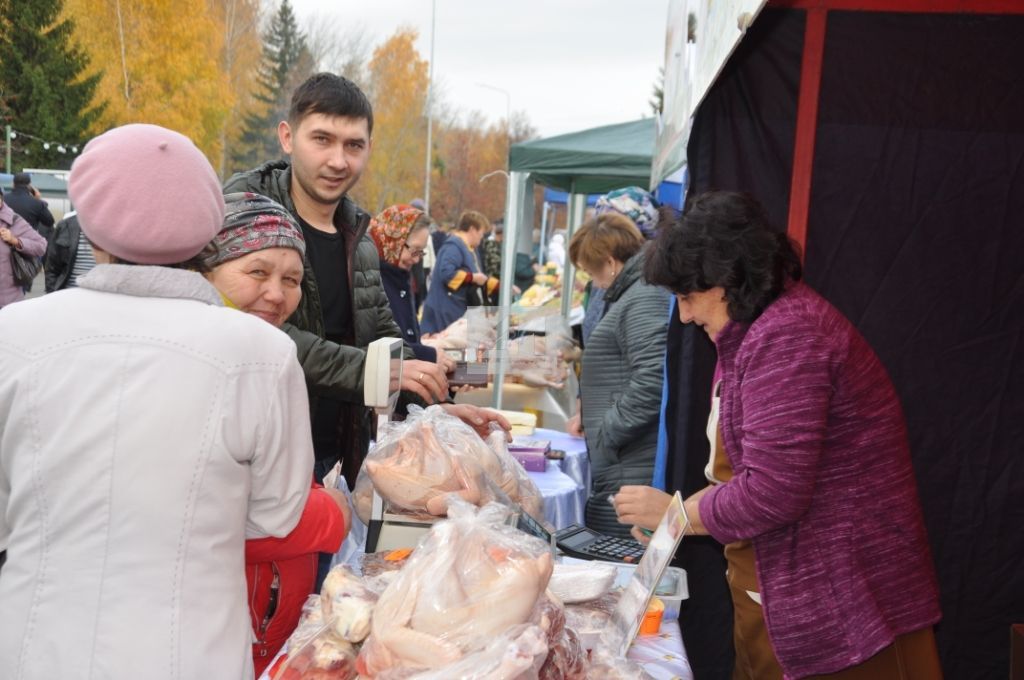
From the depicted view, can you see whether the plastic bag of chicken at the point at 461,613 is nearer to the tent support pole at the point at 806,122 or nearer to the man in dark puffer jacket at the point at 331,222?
the man in dark puffer jacket at the point at 331,222

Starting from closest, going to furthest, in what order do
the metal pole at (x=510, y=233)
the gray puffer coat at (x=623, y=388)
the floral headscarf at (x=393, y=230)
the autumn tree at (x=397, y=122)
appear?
1. the gray puffer coat at (x=623, y=388)
2. the floral headscarf at (x=393, y=230)
3. the metal pole at (x=510, y=233)
4. the autumn tree at (x=397, y=122)

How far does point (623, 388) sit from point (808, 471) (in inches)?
71.3

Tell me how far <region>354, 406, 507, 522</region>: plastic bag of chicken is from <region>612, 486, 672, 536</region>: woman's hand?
0.39 m

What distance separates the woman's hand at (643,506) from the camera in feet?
→ 7.36

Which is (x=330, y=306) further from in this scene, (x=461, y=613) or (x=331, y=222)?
(x=461, y=613)

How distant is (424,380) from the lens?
2.35 metres

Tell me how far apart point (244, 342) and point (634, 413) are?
2.38 meters

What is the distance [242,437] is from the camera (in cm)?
138

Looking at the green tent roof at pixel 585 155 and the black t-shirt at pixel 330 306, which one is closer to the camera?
the black t-shirt at pixel 330 306

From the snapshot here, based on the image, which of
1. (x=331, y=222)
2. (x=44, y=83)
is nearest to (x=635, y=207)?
(x=331, y=222)

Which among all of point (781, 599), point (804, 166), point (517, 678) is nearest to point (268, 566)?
point (517, 678)

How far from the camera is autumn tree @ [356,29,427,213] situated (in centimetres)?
3631

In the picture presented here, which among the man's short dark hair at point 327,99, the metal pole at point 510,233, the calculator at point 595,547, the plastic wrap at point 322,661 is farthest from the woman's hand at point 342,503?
the metal pole at point 510,233

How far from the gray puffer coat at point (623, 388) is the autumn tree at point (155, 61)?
8.37 m
